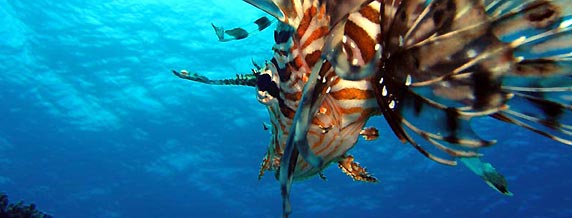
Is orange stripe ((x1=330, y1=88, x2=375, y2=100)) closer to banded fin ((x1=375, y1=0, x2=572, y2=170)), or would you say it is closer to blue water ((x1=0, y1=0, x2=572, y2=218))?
banded fin ((x1=375, y1=0, x2=572, y2=170))

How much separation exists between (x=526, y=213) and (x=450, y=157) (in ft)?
124

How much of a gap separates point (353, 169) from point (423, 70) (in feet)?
2.00

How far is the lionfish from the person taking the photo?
3.92 feet

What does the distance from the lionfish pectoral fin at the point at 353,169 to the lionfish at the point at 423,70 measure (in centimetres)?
21

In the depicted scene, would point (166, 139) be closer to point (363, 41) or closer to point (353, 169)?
point (353, 169)

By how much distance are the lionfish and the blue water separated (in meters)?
14.0

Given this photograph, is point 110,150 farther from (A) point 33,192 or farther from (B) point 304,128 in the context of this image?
(B) point 304,128

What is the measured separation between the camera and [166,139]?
2878 centimetres

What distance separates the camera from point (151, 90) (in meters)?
23.1

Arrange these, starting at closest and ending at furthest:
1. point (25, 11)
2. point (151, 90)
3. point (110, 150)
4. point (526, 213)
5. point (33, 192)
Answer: point (25, 11) < point (151, 90) < point (110, 150) < point (526, 213) < point (33, 192)

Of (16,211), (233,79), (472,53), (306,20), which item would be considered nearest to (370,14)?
(306,20)

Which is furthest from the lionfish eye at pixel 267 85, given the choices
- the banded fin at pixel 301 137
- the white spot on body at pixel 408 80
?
the white spot on body at pixel 408 80

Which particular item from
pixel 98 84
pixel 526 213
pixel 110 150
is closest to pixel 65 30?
pixel 98 84

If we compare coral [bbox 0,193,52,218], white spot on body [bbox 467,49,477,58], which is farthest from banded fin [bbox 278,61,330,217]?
coral [bbox 0,193,52,218]
